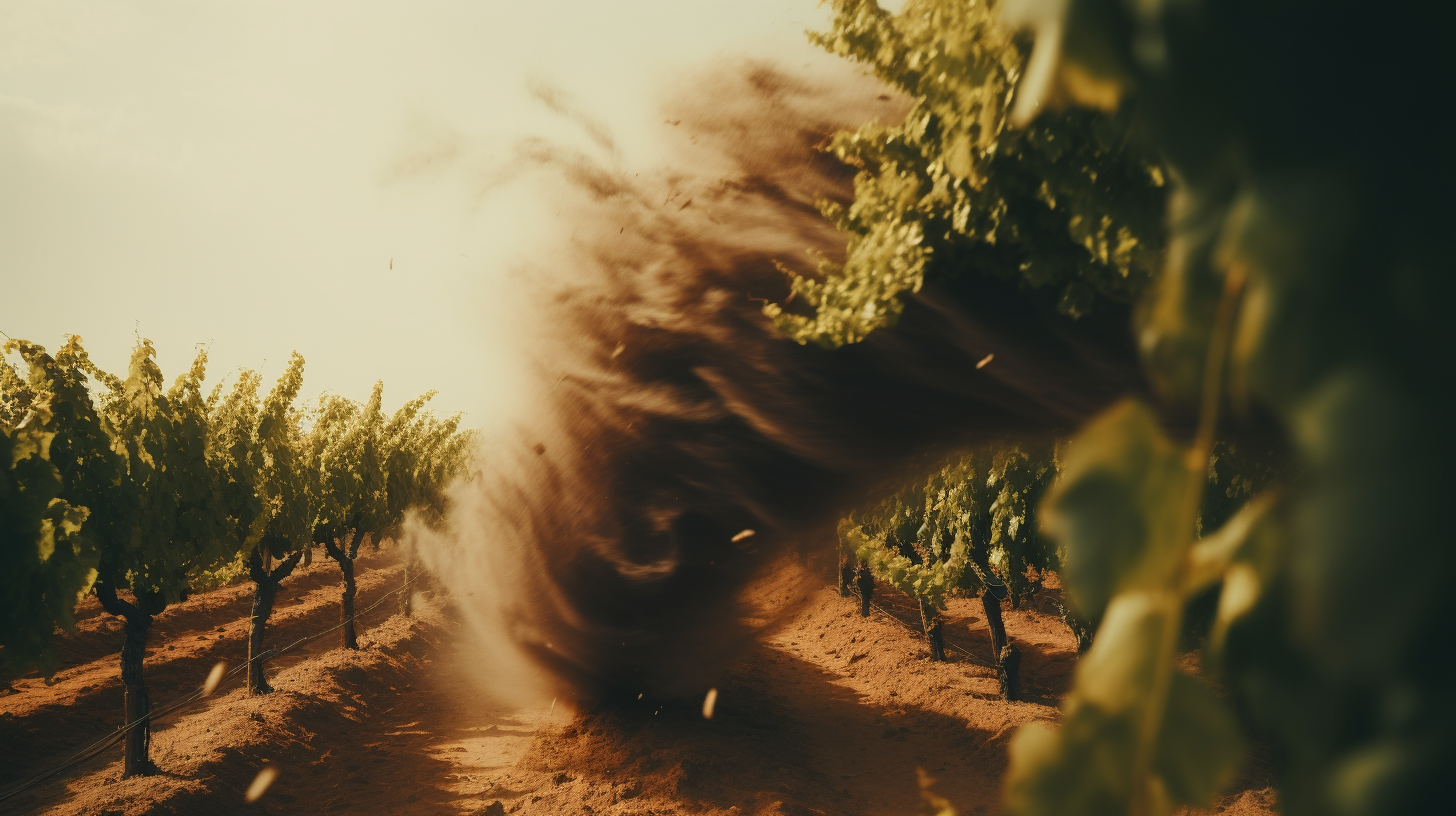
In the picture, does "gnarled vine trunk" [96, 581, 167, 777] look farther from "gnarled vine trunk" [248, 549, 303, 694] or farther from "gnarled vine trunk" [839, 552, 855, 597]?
"gnarled vine trunk" [839, 552, 855, 597]

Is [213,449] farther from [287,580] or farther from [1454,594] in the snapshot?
[287,580]

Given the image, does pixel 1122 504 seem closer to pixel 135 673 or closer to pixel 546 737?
pixel 546 737

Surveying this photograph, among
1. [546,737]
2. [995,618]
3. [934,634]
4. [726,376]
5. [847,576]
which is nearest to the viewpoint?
[726,376]

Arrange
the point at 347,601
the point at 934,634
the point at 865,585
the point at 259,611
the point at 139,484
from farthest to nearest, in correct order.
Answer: the point at 865,585
the point at 347,601
the point at 934,634
the point at 259,611
the point at 139,484

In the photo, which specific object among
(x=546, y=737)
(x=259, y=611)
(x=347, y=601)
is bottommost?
(x=546, y=737)

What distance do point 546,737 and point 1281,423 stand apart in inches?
481

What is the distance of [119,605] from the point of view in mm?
9828

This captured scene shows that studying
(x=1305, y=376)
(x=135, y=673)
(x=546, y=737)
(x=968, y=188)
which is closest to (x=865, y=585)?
(x=546, y=737)

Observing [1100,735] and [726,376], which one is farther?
[726,376]

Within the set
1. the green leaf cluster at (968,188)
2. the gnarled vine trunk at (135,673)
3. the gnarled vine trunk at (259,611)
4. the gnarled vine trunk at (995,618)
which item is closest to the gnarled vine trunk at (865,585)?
the gnarled vine trunk at (995,618)

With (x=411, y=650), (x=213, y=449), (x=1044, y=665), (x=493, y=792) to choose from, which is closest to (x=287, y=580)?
(x=411, y=650)

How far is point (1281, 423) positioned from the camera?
17.0 inches

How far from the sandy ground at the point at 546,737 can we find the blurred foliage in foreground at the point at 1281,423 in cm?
703

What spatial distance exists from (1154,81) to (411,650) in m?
20.8
